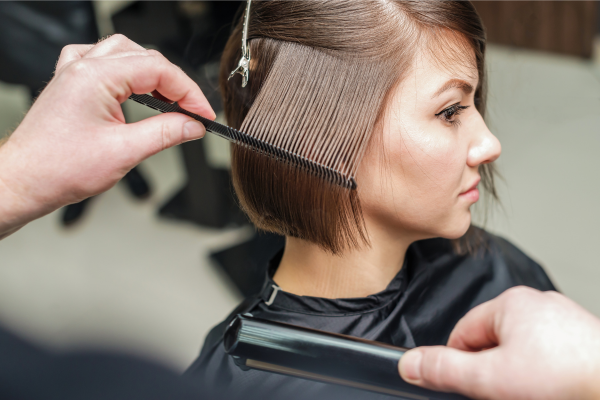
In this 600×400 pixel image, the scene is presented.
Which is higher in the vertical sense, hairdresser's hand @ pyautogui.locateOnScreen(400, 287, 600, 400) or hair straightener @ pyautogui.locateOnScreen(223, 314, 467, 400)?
hairdresser's hand @ pyautogui.locateOnScreen(400, 287, 600, 400)

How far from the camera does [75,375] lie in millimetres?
245

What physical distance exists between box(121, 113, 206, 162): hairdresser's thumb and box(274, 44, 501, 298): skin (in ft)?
0.98

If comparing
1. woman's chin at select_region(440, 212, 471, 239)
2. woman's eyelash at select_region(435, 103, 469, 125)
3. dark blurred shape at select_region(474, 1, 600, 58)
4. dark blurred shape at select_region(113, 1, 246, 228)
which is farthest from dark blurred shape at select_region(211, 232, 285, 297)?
dark blurred shape at select_region(474, 1, 600, 58)

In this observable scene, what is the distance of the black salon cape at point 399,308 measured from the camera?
33.4 inches

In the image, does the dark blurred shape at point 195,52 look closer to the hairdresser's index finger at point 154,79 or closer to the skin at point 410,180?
the skin at point 410,180

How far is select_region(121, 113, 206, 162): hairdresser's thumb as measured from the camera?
583 millimetres

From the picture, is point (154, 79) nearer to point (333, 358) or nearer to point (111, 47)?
point (111, 47)

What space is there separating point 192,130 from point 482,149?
487 millimetres

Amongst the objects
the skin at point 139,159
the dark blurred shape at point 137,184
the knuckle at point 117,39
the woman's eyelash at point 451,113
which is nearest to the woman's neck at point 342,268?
the woman's eyelash at point 451,113

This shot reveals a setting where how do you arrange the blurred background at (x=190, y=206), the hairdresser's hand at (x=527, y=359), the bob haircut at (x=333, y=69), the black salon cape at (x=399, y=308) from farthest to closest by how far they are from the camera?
the blurred background at (x=190, y=206)
the black salon cape at (x=399, y=308)
the bob haircut at (x=333, y=69)
the hairdresser's hand at (x=527, y=359)

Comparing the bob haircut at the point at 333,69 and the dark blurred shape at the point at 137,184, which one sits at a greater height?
the bob haircut at the point at 333,69

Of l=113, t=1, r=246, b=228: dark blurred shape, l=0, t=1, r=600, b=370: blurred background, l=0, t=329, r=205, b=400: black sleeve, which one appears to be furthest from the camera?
l=0, t=1, r=600, b=370: blurred background

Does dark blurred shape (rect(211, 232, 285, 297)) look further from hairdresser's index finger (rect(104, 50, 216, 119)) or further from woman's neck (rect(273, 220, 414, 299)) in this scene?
hairdresser's index finger (rect(104, 50, 216, 119))

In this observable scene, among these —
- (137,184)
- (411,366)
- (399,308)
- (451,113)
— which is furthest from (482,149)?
(137,184)
